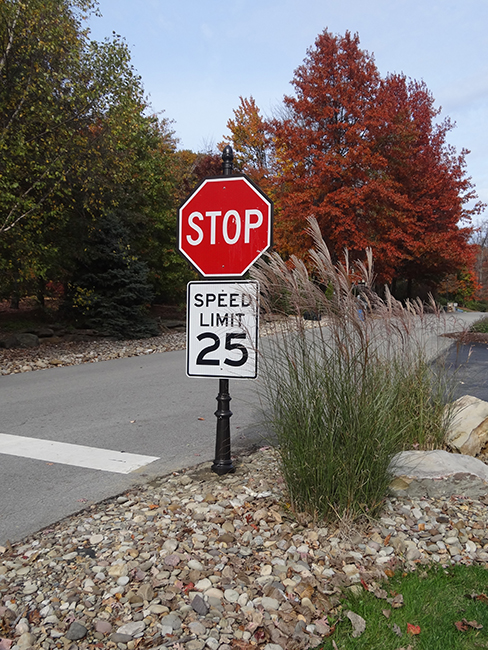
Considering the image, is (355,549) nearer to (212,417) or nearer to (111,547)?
(111,547)

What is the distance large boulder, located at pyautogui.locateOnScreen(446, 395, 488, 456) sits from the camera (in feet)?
15.1

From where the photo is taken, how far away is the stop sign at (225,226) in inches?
158

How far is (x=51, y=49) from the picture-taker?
10.2 meters

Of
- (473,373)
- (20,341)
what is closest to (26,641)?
(473,373)

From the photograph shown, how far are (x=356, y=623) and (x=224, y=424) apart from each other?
6.86 feet

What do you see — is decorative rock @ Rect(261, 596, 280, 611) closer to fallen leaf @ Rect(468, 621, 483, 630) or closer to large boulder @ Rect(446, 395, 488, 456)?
fallen leaf @ Rect(468, 621, 483, 630)

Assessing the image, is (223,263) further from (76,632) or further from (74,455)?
(76,632)

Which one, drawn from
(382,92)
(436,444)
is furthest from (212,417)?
(382,92)

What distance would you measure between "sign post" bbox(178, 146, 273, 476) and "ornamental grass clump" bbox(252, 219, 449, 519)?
518 millimetres

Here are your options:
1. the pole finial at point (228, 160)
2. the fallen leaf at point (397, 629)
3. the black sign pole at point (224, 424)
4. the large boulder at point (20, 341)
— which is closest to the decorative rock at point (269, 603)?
the fallen leaf at point (397, 629)

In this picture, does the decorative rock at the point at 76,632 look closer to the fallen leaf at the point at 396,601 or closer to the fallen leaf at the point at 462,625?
the fallen leaf at the point at 396,601

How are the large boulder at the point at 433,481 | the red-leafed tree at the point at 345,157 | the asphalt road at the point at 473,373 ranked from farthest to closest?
1. the red-leafed tree at the point at 345,157
2. the asphalt road at the point at 473,373
3. the large boulder at the point at 433,481

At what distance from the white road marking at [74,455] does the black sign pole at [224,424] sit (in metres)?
0.88

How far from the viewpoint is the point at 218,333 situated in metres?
4.24
